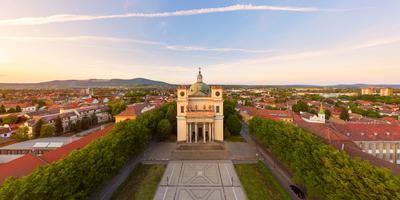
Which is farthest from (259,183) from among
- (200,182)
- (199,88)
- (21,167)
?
(199,88)

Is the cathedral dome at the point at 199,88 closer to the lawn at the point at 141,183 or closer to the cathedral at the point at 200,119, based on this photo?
the cathedral at the point at 200,119

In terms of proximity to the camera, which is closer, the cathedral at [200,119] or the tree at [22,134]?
the cathedral at [200,119]

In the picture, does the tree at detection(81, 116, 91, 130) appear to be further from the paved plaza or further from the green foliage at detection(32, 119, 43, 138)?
the paved plaza

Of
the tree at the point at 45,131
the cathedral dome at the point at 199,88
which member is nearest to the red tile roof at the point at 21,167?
the tree at the point at 45,131

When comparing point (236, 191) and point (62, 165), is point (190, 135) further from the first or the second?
point (62, 165)

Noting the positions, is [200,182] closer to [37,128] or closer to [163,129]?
[163,129]

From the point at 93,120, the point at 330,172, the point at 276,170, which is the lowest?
the point at 276,170
